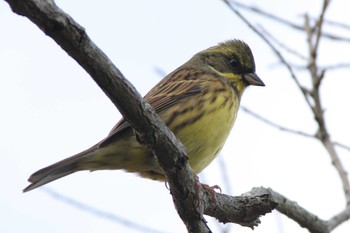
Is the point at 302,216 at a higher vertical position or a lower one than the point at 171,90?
lower

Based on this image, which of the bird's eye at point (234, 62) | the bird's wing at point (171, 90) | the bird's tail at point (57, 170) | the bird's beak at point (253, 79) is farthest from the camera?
the bird's eye at point (234, 62)

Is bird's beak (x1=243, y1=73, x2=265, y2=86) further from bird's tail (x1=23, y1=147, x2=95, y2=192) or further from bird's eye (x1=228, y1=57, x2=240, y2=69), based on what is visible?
bird's tail (x1=23, y1=147, x2=95, y2=192)

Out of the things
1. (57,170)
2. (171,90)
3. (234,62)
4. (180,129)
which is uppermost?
(234,62)

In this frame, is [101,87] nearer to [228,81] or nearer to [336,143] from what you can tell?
[336,143]

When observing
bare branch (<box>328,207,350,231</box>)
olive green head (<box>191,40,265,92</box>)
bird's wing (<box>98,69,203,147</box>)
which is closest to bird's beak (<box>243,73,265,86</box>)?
olive green head (<box>191,40,265,92</box>)

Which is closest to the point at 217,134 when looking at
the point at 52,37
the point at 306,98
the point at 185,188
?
the point at 306,98

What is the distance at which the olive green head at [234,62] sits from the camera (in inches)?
279

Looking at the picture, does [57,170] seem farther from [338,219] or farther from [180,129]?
[338,219]

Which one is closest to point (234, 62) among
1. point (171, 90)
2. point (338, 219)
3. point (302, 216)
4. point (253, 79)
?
point (253, 79)

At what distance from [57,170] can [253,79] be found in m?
2.40

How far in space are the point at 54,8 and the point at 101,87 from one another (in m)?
0.59

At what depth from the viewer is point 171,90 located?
21.1 feet

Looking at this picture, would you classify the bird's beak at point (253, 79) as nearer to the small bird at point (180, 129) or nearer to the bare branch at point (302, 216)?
the small bird at point (180, 129)

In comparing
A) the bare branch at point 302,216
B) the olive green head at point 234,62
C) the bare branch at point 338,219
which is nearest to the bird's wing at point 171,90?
the olive green head at point 234,62
